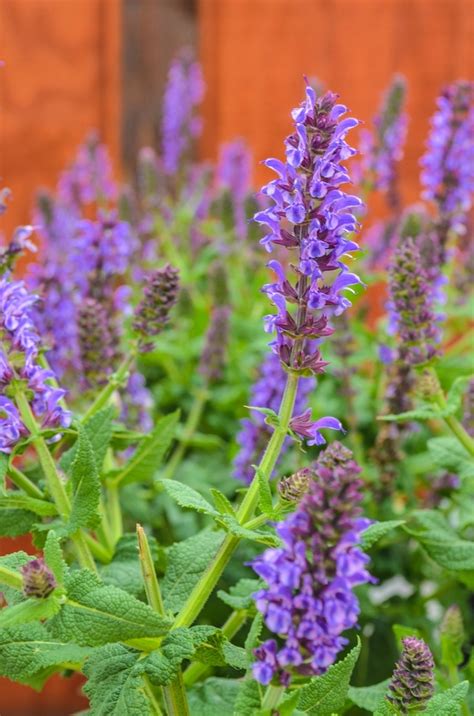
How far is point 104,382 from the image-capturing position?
100 centimetres

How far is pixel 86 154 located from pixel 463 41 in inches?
49.1

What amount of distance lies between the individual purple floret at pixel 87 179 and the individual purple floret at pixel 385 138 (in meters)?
0.56

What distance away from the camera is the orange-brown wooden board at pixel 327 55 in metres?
2.64

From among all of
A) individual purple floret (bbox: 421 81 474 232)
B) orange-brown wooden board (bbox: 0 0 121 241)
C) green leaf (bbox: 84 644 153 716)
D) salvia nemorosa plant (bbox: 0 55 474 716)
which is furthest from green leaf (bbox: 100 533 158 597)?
orange-brown wooden board (bbox: 0 0 121 241)

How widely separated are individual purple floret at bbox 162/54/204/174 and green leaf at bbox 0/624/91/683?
155 cm

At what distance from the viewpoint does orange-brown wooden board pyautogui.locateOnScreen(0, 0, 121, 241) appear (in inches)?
97.3

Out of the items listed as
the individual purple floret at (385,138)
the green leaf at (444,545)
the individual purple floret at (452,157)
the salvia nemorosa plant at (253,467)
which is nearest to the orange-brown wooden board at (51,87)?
the salvia nemorosa plant at (253,467)

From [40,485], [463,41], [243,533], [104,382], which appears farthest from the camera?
[463,41]

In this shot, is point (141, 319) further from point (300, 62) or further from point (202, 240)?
point (300, 62)

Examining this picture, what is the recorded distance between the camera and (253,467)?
0.65m

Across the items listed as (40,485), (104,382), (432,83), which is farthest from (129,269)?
(432,83)

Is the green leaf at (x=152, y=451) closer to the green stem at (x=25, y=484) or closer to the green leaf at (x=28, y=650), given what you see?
the green stem at (x=25, y=484)

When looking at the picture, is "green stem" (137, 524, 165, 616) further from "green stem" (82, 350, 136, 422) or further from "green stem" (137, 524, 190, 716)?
"green stem" (82, 350, 136, 422)

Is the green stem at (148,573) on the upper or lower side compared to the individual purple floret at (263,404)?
lower
